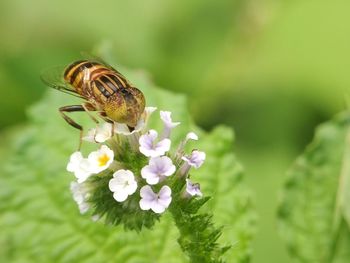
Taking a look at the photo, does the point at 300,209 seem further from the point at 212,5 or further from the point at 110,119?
A: the point at 212,5

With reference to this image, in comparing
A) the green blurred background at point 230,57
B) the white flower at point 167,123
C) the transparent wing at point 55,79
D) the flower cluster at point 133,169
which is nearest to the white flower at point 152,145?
the flower cluster at point 133,169

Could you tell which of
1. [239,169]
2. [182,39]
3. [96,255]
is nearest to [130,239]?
[96,255]

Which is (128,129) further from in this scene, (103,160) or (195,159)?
(195,159)

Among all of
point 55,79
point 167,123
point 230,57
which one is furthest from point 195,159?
point 230,57

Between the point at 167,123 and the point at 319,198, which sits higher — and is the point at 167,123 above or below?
below

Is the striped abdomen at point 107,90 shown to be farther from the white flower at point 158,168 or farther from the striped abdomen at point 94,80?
the white flower at point 158,168
